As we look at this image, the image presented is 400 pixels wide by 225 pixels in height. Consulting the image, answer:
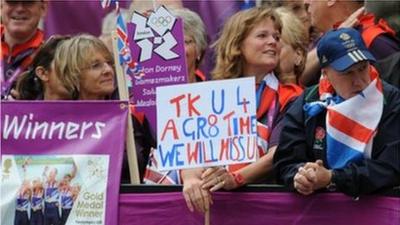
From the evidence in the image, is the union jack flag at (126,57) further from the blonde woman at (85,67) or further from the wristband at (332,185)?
the wristband at (332,185)

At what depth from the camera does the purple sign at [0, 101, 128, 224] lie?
5.86 metres

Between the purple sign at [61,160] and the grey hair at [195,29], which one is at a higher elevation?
the grey hair at [195,29]

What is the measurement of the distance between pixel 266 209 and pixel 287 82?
96 cm

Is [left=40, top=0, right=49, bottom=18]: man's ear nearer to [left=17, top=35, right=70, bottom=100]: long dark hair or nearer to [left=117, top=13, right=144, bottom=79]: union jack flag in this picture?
[left=17, top=35, right=70, bottom=100]: long dark hair

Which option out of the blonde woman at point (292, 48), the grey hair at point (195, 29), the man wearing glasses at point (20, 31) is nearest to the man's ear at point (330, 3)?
the blonde woman at point (292, 48)

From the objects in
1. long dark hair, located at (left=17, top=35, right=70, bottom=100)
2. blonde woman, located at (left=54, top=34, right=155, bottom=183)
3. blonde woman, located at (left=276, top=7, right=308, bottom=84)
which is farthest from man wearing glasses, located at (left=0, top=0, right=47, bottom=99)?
blonde woman, located at (left=276, top=7, right=308, bottom=84)

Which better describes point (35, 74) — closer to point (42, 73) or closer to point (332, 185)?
point (42, 73)

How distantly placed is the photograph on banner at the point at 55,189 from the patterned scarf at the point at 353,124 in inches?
49.5

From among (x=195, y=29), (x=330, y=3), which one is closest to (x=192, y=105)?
(x=195, y=29)

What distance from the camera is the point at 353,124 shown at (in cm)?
536

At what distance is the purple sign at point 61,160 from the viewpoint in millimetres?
5863

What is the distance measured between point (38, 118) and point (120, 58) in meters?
0.56

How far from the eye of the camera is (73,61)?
21.2 ft

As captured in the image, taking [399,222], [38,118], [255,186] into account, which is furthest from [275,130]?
[38,118]
